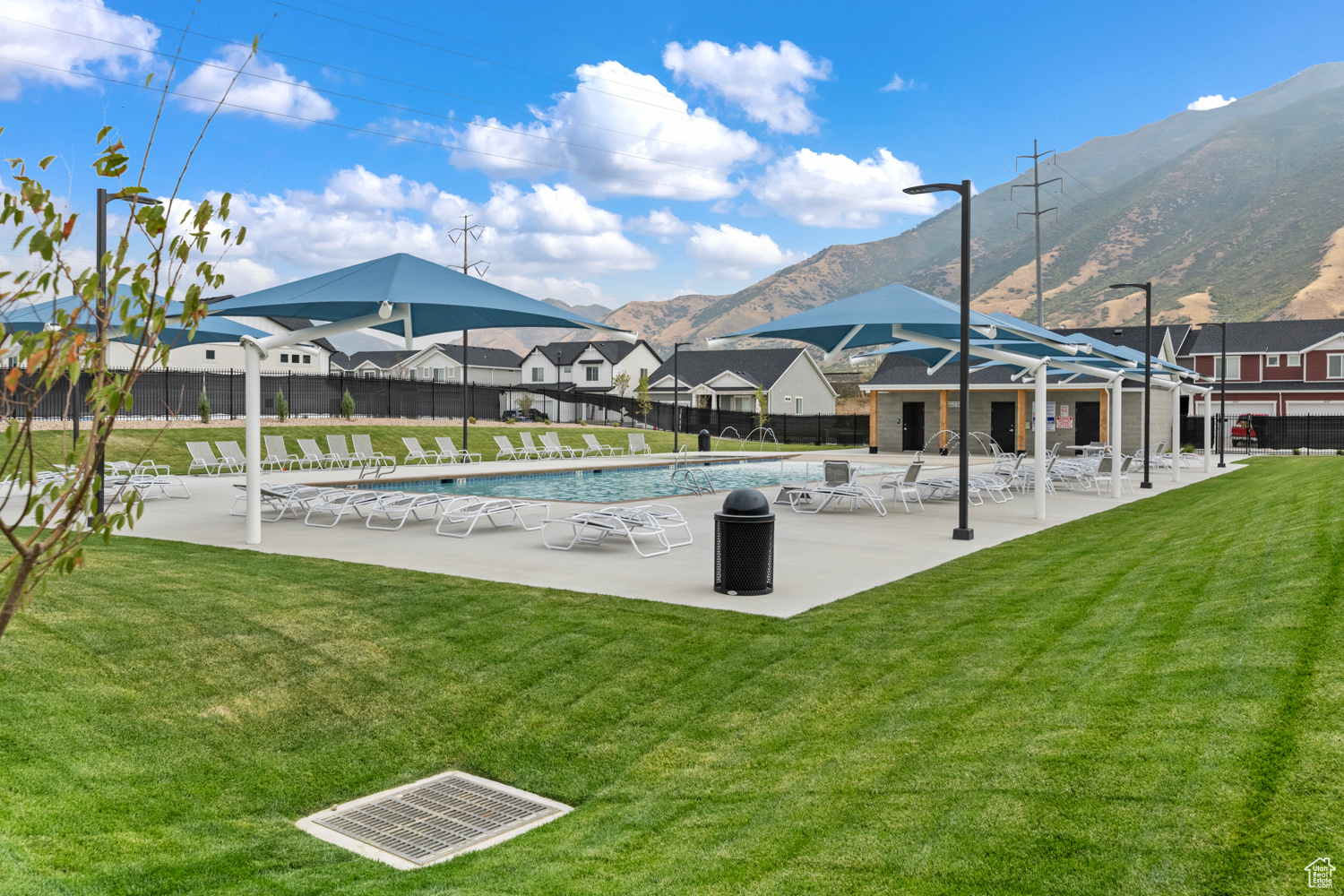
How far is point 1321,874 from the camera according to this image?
2.83 meters

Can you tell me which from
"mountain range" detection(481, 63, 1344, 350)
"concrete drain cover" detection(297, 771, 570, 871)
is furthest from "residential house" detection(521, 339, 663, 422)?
"concrete drain cover" detection(297, 771, 570, 871)

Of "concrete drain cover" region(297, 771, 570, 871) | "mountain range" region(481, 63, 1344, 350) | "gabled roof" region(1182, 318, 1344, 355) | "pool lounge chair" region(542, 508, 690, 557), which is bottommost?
"concrete drain cover" region(297, 771, 570, 871)

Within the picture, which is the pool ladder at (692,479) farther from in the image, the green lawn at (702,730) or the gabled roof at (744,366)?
the gabled roof at (744,366)

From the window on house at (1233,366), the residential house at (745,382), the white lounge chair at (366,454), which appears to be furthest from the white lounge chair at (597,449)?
the window on house at (1233,366)

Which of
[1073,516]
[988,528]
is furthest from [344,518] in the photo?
[1073,516]

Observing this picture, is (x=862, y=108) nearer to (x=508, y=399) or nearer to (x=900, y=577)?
(x=508, y=399)

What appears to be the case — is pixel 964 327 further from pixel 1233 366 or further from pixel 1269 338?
pixel 1269 338

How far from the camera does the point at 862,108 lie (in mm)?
69750

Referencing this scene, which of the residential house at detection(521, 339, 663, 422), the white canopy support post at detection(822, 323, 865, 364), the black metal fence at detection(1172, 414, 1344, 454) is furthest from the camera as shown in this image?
the residential house at detection(521, 339, 663, 422)

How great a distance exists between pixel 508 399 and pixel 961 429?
46018 millimetres

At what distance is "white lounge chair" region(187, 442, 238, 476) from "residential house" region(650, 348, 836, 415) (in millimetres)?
40770

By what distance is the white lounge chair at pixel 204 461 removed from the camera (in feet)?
67.8

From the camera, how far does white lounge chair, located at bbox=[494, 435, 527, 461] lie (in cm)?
2703

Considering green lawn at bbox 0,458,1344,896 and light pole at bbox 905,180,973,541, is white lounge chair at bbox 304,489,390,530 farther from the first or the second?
light pole at bbox 905,180,973,541
